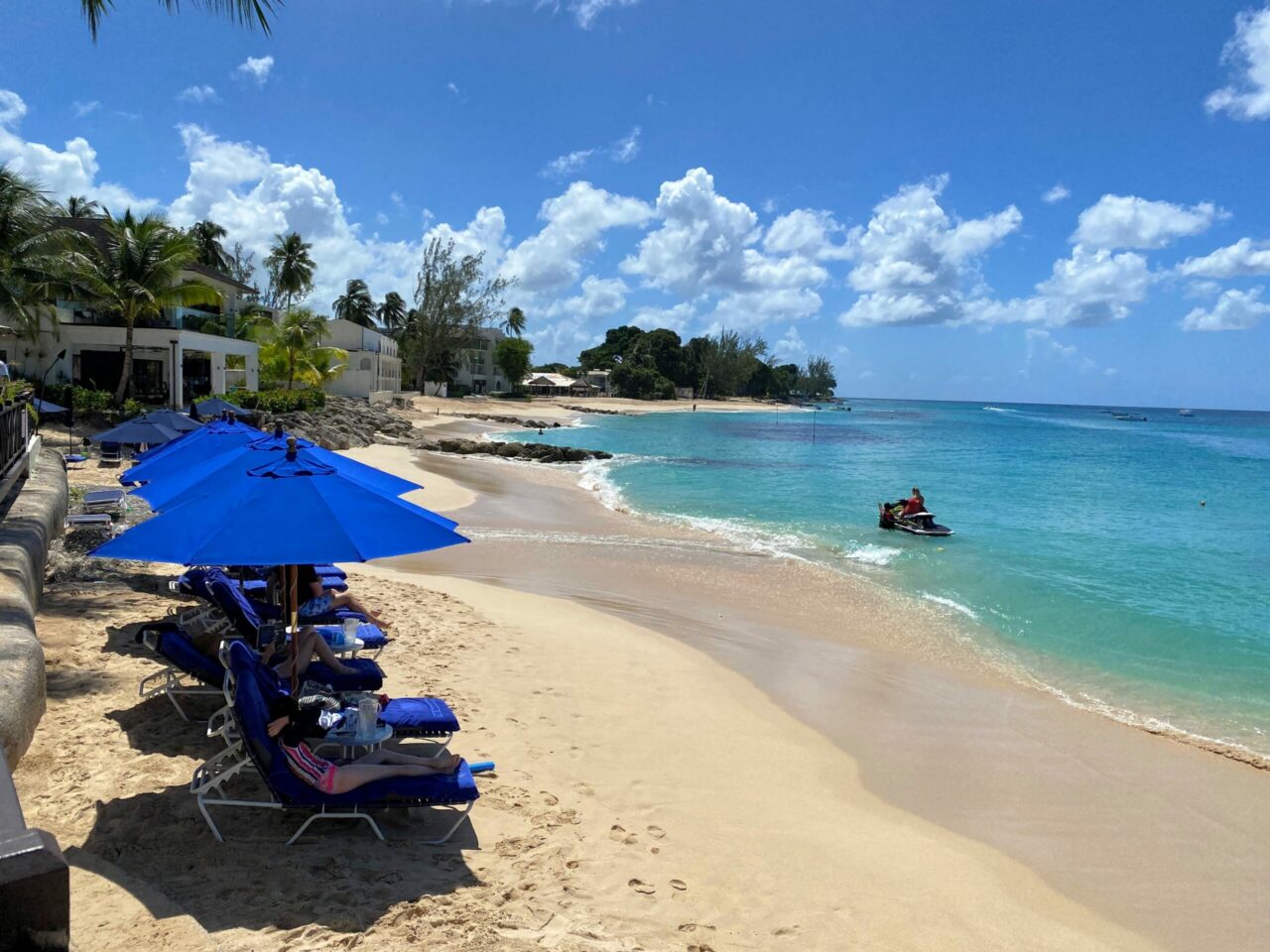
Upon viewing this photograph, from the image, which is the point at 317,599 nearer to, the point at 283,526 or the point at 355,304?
the point at 283,526

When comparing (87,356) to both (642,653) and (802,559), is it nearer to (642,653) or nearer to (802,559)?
(802,559)

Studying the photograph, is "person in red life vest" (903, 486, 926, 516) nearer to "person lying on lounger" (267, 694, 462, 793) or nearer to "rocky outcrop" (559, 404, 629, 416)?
"person lying on lounger" (267, 694, 462, 793)

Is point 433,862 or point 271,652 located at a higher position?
point 271,652

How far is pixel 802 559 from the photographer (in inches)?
625

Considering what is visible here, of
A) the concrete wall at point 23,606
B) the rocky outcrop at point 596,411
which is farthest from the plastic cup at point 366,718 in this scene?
the rocky outcrop at point 596,411

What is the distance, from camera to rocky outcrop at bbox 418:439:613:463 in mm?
35938

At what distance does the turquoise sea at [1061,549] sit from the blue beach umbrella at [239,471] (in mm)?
7706

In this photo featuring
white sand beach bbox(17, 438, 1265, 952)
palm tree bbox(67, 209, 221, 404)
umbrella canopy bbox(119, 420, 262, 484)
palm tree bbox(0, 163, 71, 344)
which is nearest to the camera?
white sand beach bbox(17, 438, 1265, 952)

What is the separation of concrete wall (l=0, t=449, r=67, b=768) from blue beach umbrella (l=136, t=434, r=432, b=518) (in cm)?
108

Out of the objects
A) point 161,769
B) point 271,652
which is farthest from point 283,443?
point 161,769

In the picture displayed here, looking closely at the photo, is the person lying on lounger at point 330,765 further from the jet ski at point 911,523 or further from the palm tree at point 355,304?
the palm tree at point 355,304

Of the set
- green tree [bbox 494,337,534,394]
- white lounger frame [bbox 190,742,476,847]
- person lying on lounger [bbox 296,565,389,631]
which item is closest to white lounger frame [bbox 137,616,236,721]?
white lounger frame [bbox 190,742,476,847]

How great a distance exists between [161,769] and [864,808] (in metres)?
4.62

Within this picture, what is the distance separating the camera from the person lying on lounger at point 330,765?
4.16 metres
